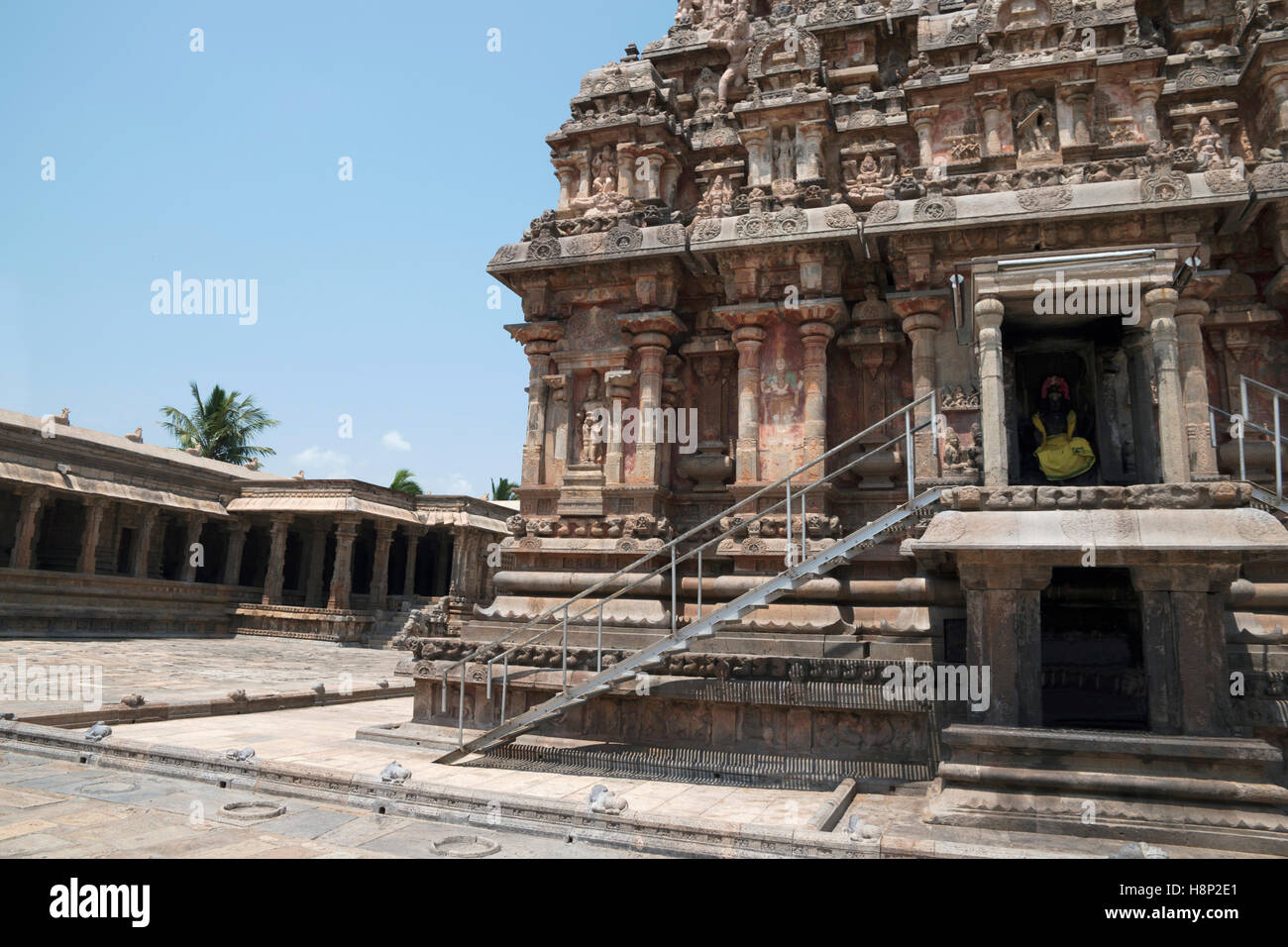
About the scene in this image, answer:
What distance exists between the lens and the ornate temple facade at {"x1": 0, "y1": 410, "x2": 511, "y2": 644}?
103 ft

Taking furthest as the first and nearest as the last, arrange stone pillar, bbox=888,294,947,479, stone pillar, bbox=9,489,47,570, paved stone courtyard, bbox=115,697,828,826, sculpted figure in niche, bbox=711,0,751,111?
stone pillar, bbox=9,489,47,570, sculpted figure in niche, bbox=711,0,751,111, stone pillar, bbox=888,294,947,479, paved stone courtyard, bbox=115,697,828,826

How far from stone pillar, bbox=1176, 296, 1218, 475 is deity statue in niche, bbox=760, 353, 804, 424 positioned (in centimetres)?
490

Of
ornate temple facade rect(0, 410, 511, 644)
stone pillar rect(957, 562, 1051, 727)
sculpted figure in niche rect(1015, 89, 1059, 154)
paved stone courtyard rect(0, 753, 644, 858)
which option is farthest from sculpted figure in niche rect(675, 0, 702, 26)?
ornate temple facade rect(0, 410, 511, 644)

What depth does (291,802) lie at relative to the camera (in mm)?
8320

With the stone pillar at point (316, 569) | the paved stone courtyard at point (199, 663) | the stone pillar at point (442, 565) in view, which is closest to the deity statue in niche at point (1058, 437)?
the paved stone courtyard at point (199, 663)

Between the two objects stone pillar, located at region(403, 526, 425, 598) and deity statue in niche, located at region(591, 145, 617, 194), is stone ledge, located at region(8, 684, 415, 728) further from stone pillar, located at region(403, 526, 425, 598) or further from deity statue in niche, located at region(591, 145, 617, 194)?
stone pillar, located at region(403, 526, 425, 598)

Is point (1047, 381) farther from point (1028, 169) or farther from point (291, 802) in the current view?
point (291, 802)

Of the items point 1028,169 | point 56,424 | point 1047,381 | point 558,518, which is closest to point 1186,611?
point 1047,381

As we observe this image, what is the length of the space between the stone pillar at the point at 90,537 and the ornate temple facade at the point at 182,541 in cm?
5

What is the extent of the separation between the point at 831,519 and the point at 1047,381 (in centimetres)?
350

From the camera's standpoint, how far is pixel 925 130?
14453 mm

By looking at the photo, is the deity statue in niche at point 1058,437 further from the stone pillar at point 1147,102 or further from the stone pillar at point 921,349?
the stone pillar at point 1147,102

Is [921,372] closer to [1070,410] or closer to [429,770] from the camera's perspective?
[1070,410]

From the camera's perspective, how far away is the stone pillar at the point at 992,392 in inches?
→ 370
